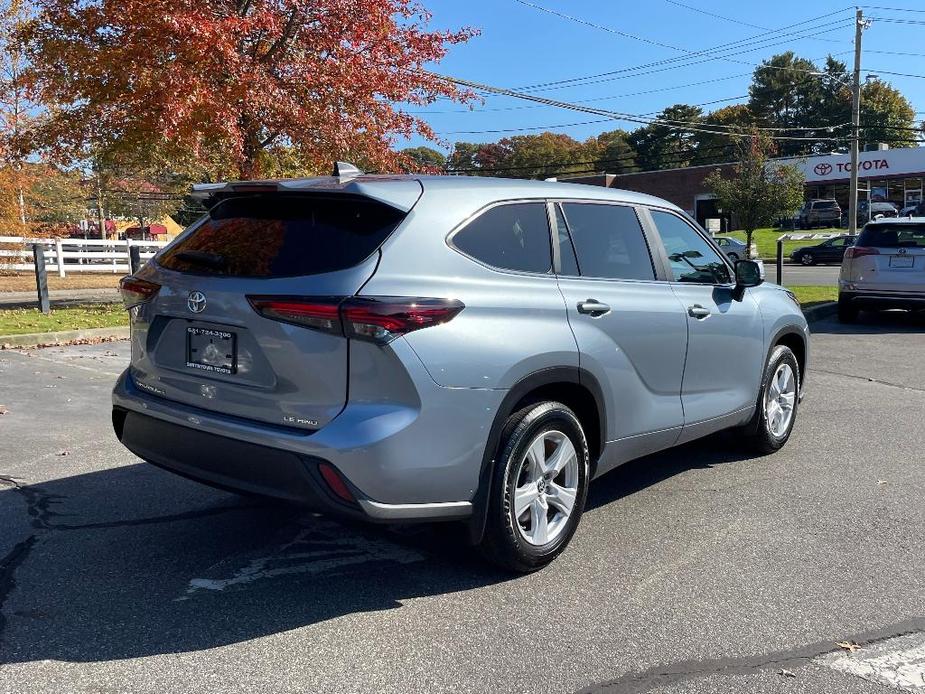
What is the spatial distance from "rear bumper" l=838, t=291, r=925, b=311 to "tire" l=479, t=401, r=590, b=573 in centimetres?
1088

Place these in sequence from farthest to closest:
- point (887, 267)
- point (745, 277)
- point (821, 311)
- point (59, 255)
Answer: point (59, 255)
point (821, 311)
point (887, 267)
point (745, 277)

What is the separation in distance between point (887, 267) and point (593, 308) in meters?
11.0

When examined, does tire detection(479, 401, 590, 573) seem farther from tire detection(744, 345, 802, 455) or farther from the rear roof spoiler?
tire detection(744, 345, 802, 455)

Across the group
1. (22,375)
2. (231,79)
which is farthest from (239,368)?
(231,79)

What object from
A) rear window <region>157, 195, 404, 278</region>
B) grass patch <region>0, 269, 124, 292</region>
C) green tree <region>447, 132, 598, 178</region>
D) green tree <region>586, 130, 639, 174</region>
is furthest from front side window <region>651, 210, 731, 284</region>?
green tree <region>586, 130, 639, 174</region>

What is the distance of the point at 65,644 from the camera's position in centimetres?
319

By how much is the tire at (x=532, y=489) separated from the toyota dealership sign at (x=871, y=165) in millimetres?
55644

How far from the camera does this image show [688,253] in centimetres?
529

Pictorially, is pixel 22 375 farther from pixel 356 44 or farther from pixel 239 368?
pixel 356 44

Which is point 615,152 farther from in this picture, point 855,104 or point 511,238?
point 511,238

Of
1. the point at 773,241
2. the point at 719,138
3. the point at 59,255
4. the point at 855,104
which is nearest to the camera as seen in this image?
the point at 59,255

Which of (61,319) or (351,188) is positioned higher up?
(351,188)

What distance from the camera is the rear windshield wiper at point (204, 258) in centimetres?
375

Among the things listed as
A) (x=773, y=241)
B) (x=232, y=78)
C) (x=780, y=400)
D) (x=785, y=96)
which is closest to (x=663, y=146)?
(x=785, y=96)
